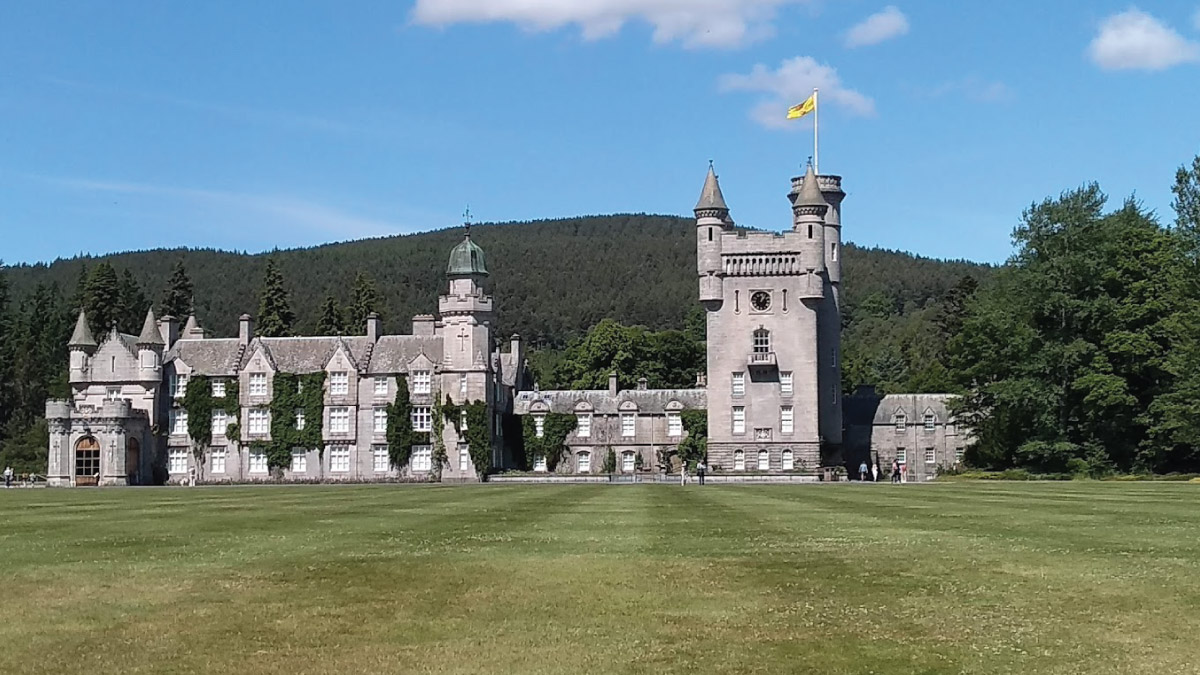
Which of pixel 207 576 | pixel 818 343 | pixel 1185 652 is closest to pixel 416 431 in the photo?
pixel 818 343

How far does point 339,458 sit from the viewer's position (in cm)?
8362

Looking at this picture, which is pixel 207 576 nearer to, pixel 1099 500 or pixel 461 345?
pixel 1099 500

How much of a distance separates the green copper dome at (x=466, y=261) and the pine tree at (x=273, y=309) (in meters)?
25.1

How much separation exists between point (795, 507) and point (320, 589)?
1814 centimetres

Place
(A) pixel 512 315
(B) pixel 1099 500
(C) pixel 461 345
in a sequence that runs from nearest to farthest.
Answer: (B) pixel 1099 500 < (C) pixel 461 345 < (A) pixel 512 315

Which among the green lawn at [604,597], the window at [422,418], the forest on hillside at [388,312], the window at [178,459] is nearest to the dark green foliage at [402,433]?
the window at [422,418]

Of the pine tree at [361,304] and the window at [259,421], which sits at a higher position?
the pine tree at [361,304]

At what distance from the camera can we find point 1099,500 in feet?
116

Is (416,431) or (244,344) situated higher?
(244,344)

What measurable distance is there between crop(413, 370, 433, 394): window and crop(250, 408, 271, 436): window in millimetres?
8785

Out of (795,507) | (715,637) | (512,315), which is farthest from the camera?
(512,315)

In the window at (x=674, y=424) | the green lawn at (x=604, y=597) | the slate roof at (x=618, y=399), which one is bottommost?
the green lawn at (x=604, y=597)

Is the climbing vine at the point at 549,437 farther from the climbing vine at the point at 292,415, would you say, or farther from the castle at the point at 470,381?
the climbing vine at the point at 292,415

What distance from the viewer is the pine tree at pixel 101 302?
344 feet
